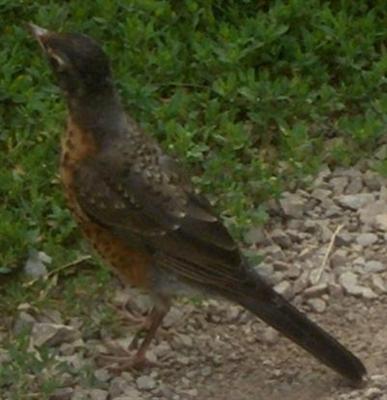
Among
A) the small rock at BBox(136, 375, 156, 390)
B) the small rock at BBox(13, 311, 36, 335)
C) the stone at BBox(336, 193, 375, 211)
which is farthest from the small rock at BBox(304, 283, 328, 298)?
the small rock at BBox(13, 311, 36, 335)

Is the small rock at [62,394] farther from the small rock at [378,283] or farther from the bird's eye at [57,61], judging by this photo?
the small rock at [378,283]

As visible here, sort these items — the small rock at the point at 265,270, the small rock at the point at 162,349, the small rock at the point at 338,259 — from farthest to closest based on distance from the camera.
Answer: the small rock at the point at 338,259 → the small rock at the point at 265,270 → the small rock at the point at 162,349

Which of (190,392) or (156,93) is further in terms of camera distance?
(156,93)

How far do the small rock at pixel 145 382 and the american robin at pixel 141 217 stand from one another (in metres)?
0.07

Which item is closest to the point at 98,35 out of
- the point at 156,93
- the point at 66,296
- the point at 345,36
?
the point at 156,93

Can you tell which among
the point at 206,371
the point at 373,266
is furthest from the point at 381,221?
the point at 206,371

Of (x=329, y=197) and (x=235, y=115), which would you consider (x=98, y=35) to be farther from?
(x=329, y=197)

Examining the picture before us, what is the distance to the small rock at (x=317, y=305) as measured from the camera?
24.8 ft

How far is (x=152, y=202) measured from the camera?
706 centimetres

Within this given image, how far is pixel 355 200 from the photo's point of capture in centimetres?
Result: 812

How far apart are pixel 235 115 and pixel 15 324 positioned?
175 cm

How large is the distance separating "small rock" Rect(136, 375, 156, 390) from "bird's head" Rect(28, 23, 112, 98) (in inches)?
45.7

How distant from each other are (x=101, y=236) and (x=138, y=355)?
1.65 ft

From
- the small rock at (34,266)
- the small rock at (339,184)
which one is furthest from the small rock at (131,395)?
the small rock at (339,184)
